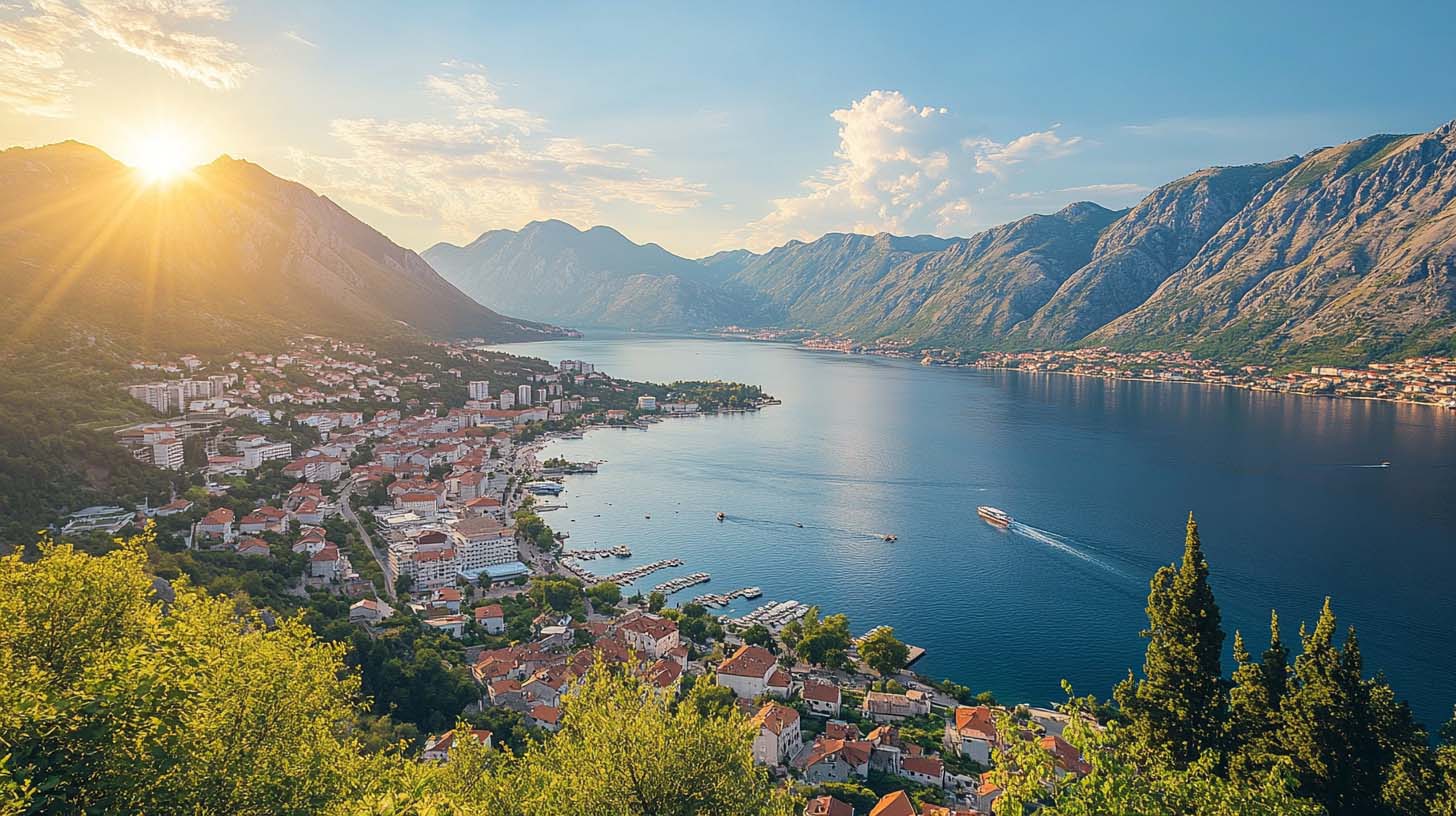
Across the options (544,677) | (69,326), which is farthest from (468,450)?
(544,677)

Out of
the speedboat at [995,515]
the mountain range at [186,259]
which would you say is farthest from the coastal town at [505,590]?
the speedboat at [995,515]

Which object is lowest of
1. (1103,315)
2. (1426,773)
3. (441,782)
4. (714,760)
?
(1426,773)

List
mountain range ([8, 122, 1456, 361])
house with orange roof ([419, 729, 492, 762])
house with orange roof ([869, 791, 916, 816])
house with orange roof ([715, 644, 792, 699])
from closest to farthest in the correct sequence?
1. house with orange roof ([869, 791, 916, 816])
2. house with orange roof ([419, 729, 492, 762])
3. house with orange roof ([715, 644, 792, 699])
4. mountain range ([8, 122, 1456, 361])

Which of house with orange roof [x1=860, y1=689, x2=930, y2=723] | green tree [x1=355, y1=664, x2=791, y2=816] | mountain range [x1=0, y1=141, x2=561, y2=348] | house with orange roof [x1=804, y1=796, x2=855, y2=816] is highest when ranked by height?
mountain range [x1=0, y1=141, x2=561, y2=348]

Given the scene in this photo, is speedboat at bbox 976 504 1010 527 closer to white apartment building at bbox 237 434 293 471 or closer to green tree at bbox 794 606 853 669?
green tree at bbox 794 606 853 669

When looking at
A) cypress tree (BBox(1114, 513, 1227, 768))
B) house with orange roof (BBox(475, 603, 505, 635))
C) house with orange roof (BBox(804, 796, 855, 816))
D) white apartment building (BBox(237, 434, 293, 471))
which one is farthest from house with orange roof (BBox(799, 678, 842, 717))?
white apartment building (BBox(237, 434, 293, 471))

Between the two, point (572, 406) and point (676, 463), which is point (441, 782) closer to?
point (676, 463)

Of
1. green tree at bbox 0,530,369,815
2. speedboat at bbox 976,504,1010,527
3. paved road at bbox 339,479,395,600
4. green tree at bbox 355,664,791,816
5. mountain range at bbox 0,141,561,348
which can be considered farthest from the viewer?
mountain range at bbox 0,141,561,348

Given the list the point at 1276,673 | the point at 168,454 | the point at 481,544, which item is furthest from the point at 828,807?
the point at 168,454
